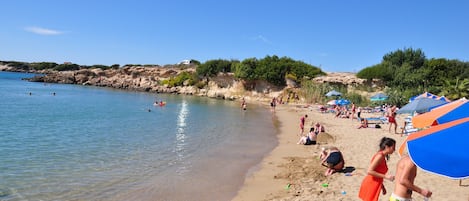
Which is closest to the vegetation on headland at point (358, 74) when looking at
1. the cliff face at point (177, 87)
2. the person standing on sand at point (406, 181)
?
the cliff face at point (177, 87)

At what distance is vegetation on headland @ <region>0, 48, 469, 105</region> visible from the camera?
4272 cm

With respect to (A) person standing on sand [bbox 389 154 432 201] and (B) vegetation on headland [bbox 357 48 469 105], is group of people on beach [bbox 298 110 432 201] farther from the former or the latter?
(B) vegetation on headland [bbox 357 48 469 105]

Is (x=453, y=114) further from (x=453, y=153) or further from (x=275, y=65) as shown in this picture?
(x=275, y=65)

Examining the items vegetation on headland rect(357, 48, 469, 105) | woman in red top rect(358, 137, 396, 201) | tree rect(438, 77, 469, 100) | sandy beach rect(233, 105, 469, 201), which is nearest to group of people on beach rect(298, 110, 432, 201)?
woman in red top rect(358, 137, 396, 201)

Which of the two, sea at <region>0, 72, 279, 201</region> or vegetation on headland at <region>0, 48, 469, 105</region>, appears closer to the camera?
sea at <region>0, 72, 279, 201</region>

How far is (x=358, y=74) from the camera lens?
49.4 m

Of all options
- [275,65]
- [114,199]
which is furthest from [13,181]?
[275,65]

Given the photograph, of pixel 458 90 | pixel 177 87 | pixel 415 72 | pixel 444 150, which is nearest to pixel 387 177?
pixel 444 150

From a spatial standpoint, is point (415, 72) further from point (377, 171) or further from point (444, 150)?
point (444, 150)

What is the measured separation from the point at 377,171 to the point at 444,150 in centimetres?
233

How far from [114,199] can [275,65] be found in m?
46.2

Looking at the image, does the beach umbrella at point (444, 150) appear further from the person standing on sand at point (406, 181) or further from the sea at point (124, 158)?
the sea at point (124, 158)

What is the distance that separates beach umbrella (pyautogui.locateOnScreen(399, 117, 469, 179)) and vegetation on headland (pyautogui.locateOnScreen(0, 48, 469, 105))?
32.4m

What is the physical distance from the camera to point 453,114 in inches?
223
